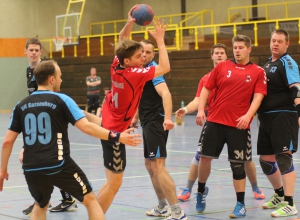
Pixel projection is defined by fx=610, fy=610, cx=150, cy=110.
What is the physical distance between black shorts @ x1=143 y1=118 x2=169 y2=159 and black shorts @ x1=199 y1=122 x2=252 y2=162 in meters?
0.47

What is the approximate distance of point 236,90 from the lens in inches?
266

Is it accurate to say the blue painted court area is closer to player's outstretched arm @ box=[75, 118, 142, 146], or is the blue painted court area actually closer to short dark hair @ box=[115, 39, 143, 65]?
short dark hair @ box=[115, 39, 143, 65]

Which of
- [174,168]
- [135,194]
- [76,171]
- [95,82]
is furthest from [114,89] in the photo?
[95,82]

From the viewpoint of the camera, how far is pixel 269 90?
22.9 feet

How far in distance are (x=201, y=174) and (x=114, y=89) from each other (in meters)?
1.68

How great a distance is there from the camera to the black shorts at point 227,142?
263 inches

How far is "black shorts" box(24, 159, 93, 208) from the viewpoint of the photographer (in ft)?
16.3

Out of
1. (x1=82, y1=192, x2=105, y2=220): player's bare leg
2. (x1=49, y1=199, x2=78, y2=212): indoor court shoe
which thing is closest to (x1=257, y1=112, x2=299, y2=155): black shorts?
(x1=49, y1=199, x2=78, y2=212): indoor court shoe

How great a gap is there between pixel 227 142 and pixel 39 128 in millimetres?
2575

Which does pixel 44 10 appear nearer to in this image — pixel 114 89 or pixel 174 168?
pixel 174 168

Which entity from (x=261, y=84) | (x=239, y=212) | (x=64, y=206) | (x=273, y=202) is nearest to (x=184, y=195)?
(x=273, y=202)

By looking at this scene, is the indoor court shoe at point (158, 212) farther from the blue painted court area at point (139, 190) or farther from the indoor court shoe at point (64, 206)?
the indoor court shoe at point (64, 206)

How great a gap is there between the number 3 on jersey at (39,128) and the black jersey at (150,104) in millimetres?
2079

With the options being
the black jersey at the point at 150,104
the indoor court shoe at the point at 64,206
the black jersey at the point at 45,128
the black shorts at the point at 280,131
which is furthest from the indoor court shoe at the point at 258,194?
the black jersey at the point at 45,128
